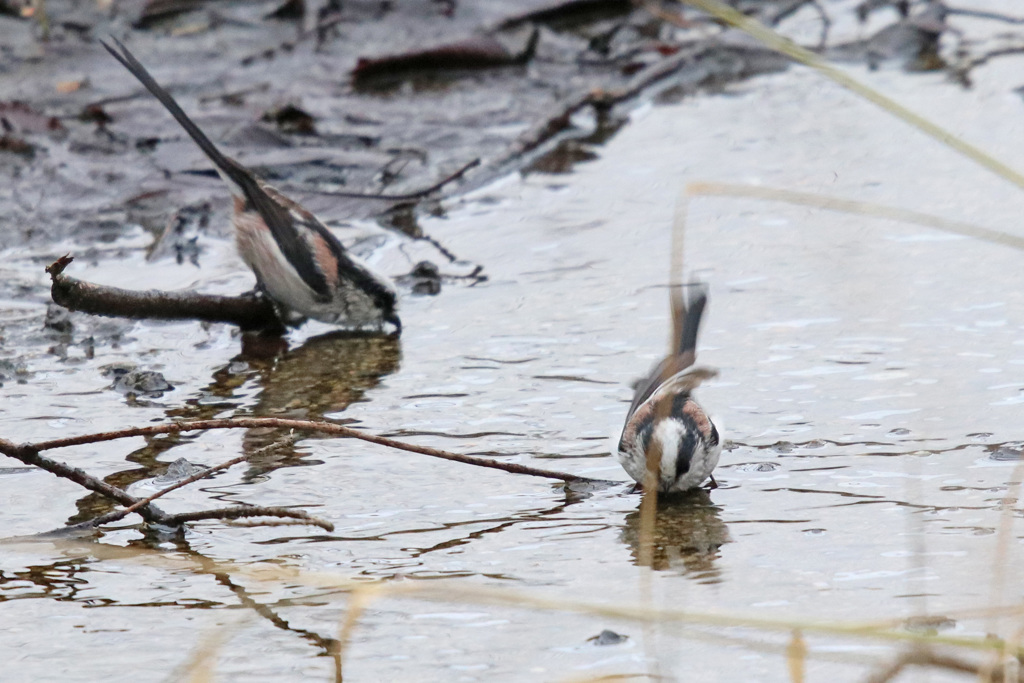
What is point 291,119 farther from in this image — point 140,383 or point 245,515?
point 245,515

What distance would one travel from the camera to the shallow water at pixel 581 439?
3105mm

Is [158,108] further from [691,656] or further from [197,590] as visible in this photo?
[691,656]

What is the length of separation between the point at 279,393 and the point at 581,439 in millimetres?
1191

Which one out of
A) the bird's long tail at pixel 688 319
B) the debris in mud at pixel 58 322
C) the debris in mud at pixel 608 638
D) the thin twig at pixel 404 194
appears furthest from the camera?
the thin twig at pixel 404 194

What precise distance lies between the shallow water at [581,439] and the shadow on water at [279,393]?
16 millimetres

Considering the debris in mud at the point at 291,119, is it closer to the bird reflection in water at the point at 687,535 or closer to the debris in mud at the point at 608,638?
the bird reflection in water at the point at 687,535

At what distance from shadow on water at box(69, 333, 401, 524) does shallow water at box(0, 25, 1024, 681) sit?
0.02m

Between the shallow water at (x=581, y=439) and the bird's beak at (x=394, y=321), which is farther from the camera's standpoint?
the bird's beak at (x=394, y=321)

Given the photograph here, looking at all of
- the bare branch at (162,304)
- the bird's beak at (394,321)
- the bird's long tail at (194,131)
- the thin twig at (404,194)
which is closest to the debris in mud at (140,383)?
the bare branch at (162,304)

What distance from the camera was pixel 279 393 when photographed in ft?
16.5

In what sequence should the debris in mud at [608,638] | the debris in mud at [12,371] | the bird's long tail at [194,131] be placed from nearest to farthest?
the debris in mud at [608,638]
the debris in mud at [12,371]
the bird's long tail at [194,131]

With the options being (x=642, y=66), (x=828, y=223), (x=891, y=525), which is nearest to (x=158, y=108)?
(x=642, y=66)

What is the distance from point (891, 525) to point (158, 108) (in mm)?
6050

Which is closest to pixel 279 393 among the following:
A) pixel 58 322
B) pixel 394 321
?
pixel 394 321
